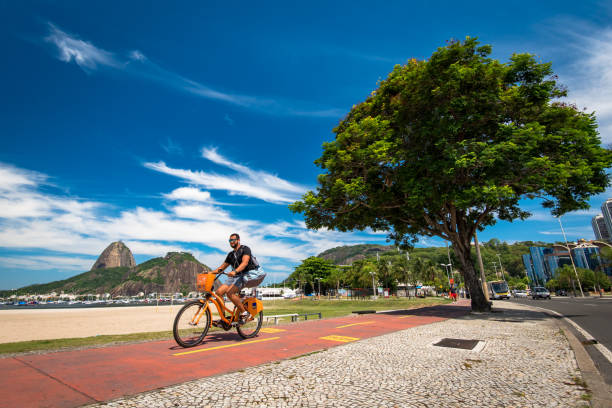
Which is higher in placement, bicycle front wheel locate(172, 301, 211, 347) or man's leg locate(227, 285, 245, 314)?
man's leg locate(227, 285, 245, 314)

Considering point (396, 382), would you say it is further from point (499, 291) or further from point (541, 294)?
point (541, 294)

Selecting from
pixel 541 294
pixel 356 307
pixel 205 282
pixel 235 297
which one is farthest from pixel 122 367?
pixel 541 294

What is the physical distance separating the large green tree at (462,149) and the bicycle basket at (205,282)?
9.25 metres

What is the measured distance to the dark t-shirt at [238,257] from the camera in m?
6.24

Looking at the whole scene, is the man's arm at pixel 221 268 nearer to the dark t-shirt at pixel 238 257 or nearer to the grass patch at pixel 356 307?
the dark t-shirt at pixel 238 257

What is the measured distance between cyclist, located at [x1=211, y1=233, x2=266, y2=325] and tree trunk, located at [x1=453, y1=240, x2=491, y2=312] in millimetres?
13369

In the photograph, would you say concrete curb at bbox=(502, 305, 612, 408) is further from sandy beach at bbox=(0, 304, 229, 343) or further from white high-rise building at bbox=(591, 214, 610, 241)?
white high-rise building at bbox=(591, 214, 610, 241)

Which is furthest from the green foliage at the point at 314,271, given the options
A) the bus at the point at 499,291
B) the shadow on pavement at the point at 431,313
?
the shadow on pavement at the point at 431,313

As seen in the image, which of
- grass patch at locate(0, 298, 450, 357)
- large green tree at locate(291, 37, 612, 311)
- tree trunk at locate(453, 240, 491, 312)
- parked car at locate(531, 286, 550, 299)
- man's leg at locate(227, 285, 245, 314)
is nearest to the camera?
grass patch at locate(0, 298, 450, 357)

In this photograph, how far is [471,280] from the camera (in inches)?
605

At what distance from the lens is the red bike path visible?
3.14m

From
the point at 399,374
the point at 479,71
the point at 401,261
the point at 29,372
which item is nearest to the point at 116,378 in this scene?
the point at 29,372

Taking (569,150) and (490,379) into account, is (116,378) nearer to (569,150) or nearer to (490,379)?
(490,379)

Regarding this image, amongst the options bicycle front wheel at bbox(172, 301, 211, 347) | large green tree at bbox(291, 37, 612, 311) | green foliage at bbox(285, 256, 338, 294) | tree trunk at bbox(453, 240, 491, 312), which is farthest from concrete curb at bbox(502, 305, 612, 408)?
green foliage at bbox(285, 256, 338, 294)
